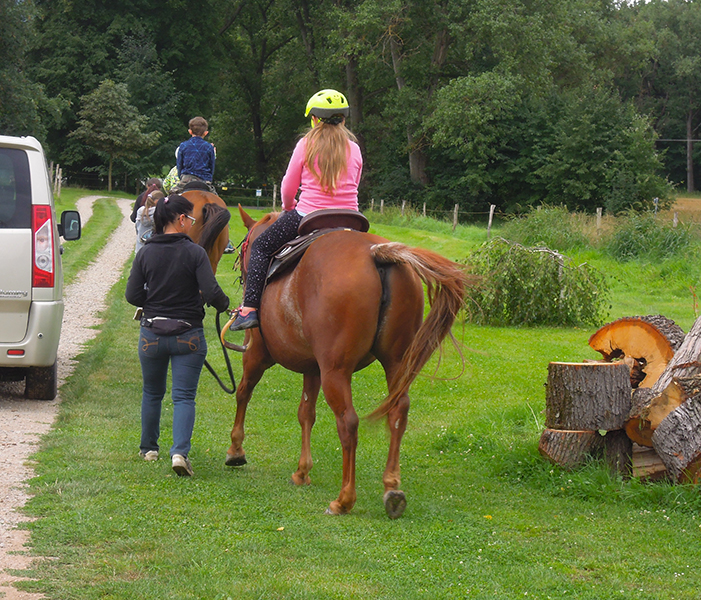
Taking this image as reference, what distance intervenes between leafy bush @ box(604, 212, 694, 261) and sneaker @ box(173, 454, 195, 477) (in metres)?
19.2

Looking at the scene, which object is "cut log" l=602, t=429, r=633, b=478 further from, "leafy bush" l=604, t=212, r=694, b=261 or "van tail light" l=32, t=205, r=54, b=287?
"leafy bush" l=604, t=212, r=694, b=261

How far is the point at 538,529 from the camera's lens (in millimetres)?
5066

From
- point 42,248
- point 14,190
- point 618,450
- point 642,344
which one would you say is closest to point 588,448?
point 618,450

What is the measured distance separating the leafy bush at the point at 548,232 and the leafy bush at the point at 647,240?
3.15 ft

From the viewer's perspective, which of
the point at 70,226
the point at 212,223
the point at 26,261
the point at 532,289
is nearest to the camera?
the point at 26,261

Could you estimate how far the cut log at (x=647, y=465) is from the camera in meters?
5.80

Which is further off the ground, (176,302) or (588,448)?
(176,302)

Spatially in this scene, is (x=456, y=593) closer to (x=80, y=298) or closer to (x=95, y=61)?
(x=80, y=298)

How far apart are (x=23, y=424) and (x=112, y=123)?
4522 centimetres

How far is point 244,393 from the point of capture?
258 inches

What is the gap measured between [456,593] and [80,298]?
1293cm

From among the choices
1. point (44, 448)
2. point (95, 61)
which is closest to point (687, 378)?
point (44, 448)

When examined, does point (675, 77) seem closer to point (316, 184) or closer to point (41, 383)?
point (41, 383)

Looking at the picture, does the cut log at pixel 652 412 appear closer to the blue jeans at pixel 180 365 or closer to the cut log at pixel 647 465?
the cut log at pixel 647 465
